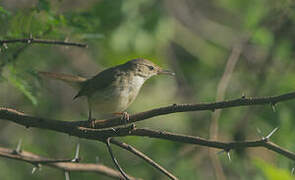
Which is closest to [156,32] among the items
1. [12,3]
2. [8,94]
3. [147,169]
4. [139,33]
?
[139,33]

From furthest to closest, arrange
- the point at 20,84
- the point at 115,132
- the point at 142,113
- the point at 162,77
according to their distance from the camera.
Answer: the point at 162,77
the point at 20,84
the point at 115,132
the point at 142,113

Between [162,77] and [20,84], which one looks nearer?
[20,84]

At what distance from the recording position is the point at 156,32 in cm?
616

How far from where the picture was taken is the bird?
4875mm

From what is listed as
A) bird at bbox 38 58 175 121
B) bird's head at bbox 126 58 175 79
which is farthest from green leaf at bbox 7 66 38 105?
bird's head at bbox 126 58 175 79

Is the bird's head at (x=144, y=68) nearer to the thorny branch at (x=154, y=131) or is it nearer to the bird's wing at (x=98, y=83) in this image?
the bird's wing at (x=98, y=83)

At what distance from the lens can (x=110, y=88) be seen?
4996 mm

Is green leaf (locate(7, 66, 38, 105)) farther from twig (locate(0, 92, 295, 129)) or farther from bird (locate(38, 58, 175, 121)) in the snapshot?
bird (locate(38, 58, 175, 121))

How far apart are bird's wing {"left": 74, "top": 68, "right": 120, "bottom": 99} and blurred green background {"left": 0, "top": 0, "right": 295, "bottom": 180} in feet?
1.41

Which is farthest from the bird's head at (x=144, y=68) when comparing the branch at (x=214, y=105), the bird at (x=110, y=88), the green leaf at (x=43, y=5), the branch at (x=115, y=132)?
the branch at (x=214, y=105)

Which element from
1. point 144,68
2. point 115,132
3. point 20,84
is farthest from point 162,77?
point 115,132

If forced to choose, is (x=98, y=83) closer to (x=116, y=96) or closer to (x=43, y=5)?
(x=116, y=96)

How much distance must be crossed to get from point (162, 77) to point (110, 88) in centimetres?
281

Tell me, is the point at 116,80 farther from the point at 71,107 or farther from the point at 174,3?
the point at 174,3
